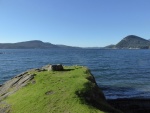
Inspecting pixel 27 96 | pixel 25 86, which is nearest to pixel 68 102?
pixel 27 96

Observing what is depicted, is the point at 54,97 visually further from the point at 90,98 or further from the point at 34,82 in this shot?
the point at 34,82

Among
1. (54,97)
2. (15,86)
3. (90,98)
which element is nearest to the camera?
(54,97)

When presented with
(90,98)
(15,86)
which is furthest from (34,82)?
(90,98)

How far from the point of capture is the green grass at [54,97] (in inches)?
652

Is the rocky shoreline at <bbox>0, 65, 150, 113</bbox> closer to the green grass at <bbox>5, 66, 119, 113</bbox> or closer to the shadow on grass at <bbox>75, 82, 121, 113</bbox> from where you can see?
the shadow on grass at <bbox>75, 82, 121, 113</bbox>

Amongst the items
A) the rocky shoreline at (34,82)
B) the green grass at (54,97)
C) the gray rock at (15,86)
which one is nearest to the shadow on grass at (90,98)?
the green grass at (54,97)

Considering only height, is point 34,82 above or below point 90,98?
above

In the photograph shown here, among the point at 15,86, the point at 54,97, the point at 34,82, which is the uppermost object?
the point at 34,82

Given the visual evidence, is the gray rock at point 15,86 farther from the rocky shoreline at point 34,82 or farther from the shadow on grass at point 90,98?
the shadow on grass at point 90,98

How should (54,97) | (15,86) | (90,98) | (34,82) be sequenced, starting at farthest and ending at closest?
(15,86) → (34,82) → (90,98) → (54,97)

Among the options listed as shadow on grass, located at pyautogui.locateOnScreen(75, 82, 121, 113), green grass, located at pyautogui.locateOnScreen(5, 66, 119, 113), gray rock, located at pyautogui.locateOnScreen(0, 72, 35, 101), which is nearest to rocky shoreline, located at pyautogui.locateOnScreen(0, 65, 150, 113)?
gray rock, located at pyautogui.locateOnScreen(0, 72, 35, 101)

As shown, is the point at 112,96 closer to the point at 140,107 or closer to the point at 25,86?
the point at 140,107

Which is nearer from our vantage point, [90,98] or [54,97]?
[54,97]

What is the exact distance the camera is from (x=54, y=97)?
58.6 feet
